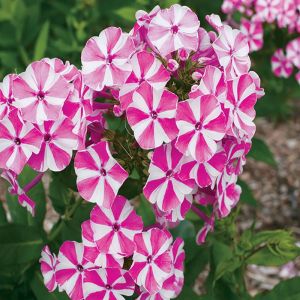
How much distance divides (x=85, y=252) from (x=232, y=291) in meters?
0.62

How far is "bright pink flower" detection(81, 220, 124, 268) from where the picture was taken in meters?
1.26

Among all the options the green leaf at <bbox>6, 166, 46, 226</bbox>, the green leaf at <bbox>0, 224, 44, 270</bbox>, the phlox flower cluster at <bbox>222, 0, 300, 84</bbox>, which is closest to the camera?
the green leaf at <bbox>0, 224, 44, 270</bbox>

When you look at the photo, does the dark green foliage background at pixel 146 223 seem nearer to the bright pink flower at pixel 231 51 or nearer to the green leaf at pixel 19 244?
the green leaf at pixel 19 244

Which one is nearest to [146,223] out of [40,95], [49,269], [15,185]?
[49,269]

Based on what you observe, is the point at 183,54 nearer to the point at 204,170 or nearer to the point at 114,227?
the point at 204,170

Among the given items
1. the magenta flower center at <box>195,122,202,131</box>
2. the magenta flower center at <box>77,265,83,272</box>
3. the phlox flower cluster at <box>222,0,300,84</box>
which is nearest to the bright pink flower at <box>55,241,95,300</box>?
the magenta flower center at <box>77,265,83,272</box>

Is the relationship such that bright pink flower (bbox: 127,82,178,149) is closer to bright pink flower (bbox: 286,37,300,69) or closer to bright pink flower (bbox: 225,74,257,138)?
bright pink flower (bbox: 225,74,257,138)

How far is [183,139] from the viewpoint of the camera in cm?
119

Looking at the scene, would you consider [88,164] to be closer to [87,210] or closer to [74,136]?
[74,136]

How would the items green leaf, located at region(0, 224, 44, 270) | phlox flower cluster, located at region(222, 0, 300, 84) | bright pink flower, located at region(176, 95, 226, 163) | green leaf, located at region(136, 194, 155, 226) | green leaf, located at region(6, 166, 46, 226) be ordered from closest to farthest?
bright pink flower, located at region(176, 95, 226, 163), green leaf, located at region(0, 224, 44, 270), green leaf, located at region(6, 166, 46, 226), green leaf, located at region(136, 194, 155, 226), phlox flower cluster, located at region(222, 0, 300, 84)

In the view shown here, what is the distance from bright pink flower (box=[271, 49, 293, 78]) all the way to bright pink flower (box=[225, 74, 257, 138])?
1.17 metres

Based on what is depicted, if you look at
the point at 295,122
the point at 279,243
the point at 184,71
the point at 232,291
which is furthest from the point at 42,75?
the point at 295,122

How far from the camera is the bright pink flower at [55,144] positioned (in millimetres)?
1219

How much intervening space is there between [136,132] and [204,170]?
0.14 m
